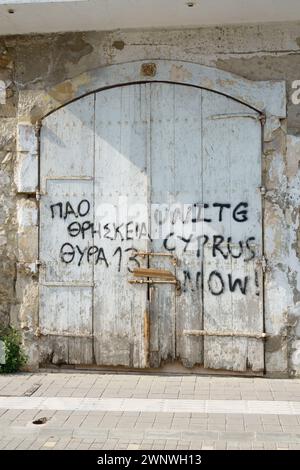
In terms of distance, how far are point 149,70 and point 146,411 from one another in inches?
146

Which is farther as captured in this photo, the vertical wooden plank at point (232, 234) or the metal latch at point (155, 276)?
the metal latch at point (155, 276)

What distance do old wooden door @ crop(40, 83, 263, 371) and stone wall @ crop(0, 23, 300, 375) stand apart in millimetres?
186

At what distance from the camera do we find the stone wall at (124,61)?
7.14 metres

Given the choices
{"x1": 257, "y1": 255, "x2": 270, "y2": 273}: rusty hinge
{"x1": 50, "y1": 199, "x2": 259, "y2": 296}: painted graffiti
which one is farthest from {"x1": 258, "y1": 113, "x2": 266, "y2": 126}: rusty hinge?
{"x1": 257, "y1": 255, "x2": 270, "y2": 273}: rusty hinge

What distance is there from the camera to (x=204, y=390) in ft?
22.2

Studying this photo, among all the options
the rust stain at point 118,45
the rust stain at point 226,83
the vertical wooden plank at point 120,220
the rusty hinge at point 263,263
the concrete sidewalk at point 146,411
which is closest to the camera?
the concrete sidewalk at point 146,411

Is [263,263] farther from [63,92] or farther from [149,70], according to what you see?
[63,92]

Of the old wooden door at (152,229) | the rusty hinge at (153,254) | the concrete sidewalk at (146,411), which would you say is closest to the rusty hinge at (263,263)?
the old wooden door at (152,229)

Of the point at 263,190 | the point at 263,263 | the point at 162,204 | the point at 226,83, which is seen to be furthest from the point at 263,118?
the point at 263,263

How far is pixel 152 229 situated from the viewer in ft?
24.1

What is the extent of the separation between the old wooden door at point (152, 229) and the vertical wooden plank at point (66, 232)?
1 centimetres

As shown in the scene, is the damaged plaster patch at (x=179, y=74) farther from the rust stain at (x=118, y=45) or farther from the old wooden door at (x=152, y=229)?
the rust stain at (x=118, y=45)

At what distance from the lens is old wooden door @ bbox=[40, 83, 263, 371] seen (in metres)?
7.21

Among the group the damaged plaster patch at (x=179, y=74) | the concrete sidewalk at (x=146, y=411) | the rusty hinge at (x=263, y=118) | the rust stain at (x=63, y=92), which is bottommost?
the concrete sidewalk at (x=146, y=411)
